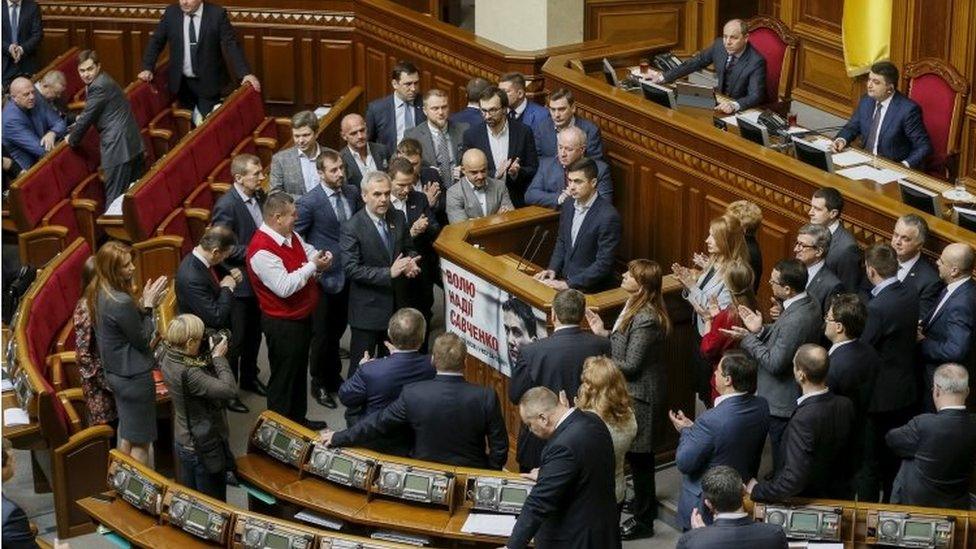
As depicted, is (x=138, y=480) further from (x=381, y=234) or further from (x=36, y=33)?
(x=36, y=33)

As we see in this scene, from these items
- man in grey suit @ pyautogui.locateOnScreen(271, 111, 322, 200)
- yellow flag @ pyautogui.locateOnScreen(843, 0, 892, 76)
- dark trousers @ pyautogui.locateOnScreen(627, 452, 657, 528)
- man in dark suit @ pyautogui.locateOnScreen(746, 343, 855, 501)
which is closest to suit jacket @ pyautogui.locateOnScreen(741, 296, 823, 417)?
man in dark suit @ pyautogui.locateOnScreen(746, 343, 855, 501)

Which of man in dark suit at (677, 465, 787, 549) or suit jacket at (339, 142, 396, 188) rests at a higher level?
suit jacket at (339, 142, 396, 188)

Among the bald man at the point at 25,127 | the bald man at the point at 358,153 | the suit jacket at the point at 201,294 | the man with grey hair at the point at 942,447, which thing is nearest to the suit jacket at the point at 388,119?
the bald man at the point at 358,153

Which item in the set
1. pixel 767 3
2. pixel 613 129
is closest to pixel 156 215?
pixel 613 129

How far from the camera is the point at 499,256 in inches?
313

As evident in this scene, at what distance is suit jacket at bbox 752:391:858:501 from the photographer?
5844mm

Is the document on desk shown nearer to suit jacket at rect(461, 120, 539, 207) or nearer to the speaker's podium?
the speaker's podium

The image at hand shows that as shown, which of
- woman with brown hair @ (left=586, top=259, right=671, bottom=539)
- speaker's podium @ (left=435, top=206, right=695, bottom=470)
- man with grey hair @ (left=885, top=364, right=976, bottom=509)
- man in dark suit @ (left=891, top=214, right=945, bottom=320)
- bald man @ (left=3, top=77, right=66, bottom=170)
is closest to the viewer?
man with grey hair @ (left=885, top=364, right=976, bottom=509)

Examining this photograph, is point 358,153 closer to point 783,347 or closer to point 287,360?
point 287,360

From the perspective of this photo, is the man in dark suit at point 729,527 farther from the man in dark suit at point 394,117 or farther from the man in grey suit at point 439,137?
the man in dark suit at point 394,117

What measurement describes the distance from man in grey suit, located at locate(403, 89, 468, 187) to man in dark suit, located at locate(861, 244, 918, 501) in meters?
2.69

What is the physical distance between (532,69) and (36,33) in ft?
12.7

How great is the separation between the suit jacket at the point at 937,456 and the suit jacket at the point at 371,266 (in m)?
2.67

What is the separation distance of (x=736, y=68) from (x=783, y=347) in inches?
148
